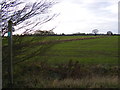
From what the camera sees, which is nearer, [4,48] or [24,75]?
[4,48]

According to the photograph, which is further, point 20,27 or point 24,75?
point 24,75

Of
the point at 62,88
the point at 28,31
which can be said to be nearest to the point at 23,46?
the point at 28,31

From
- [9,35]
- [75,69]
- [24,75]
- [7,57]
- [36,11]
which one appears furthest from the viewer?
[75,69]

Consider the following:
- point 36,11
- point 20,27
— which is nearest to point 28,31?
point 20,27

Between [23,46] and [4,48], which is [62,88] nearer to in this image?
[23,46]

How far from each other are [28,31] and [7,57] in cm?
109

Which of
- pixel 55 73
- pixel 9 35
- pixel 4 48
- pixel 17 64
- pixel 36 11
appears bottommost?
pixel 55 73

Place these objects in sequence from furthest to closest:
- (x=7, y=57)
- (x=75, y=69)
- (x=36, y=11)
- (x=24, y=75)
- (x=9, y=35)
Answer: (x=75, y=69) < (x=24, y=75) < (x=36, y=11) < (x=7, y=57) < (x=9, y=35)

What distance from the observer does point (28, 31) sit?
615 cm

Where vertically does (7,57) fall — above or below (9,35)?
below

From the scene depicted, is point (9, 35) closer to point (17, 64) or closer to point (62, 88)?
point (17, 64)

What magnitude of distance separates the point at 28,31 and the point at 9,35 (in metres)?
0.85

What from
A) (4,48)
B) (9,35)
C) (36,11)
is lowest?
(4,48)

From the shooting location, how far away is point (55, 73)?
9.16m
